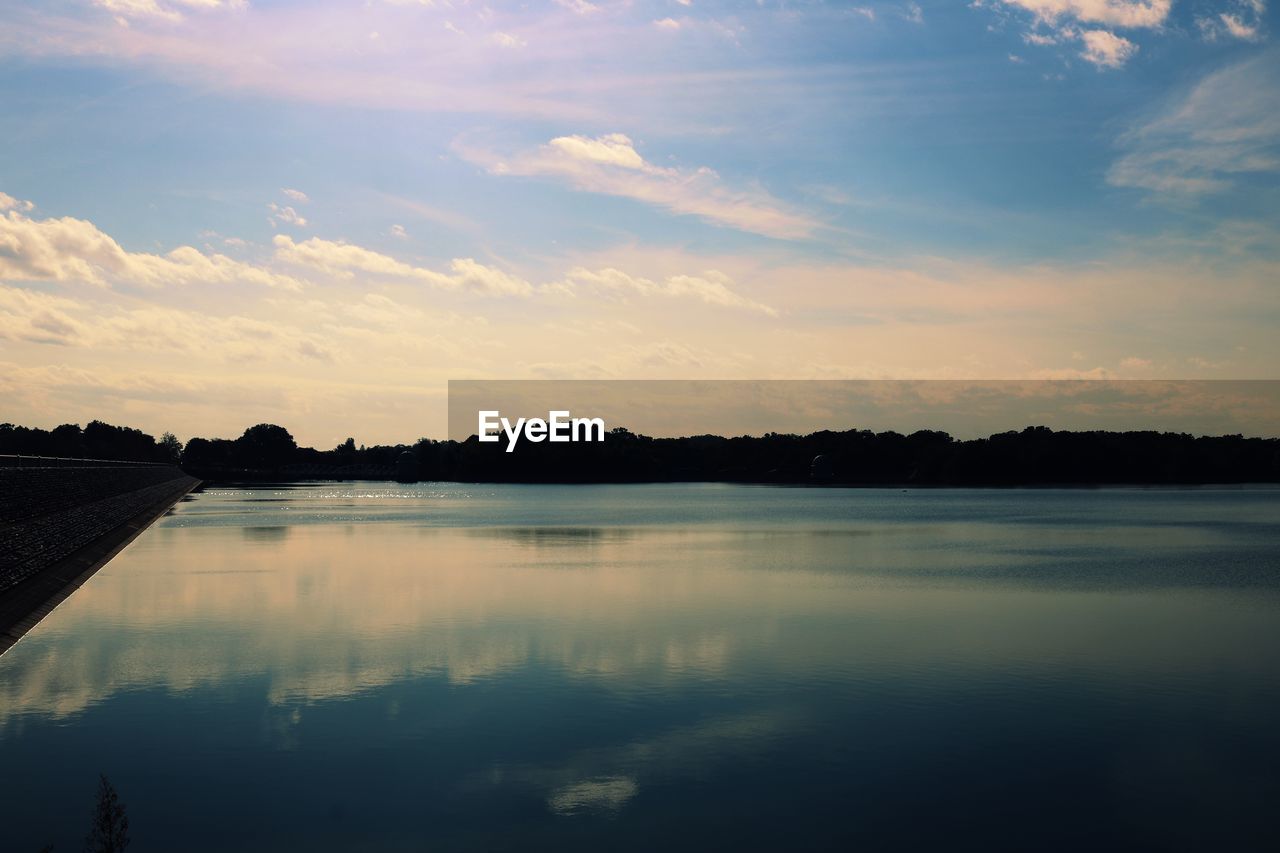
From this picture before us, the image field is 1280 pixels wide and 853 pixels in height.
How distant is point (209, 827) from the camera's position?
15500 mm

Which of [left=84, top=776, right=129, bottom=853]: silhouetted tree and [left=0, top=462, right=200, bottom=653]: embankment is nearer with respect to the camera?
[left=84, top=776, right=129, bottom=853]: silhouetted tree

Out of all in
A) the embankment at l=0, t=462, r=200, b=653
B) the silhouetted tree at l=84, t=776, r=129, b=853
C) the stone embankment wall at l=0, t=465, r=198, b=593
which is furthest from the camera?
the stone embankment wall at l=0, t=465, r=198, b=593

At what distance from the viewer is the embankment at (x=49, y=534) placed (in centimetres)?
3656

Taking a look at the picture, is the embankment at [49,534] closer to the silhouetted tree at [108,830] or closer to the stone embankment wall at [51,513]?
the stone embankment wall at [51,513]

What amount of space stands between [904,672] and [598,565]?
31.7 meters

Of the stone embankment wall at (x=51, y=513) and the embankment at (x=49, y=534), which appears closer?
the embankment at (x=49, y=534)

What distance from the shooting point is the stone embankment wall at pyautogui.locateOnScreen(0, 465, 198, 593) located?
38.8m

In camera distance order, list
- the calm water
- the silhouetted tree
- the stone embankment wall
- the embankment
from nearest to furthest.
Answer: the silhouetted tree
the calm water
the embankment
the stone embankment wall

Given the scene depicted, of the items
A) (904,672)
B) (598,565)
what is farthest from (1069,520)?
(904,672)

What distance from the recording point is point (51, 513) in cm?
5012

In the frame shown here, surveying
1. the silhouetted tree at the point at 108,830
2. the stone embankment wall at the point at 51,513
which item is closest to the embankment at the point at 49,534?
the stone embankment wall at the point at 51,513

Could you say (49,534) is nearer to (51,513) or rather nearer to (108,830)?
(51,513)

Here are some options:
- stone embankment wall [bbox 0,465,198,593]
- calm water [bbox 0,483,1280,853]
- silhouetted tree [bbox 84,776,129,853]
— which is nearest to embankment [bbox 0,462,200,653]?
stone embankment wall [bbox 0,465,198,593]

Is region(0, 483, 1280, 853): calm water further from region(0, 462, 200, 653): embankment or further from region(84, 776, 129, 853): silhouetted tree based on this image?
region(0, 462, 200, 653): embankment
